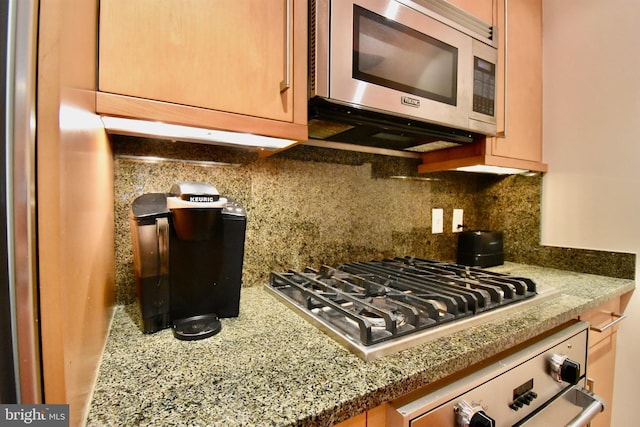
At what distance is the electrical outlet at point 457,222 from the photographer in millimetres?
1496

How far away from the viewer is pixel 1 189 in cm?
26

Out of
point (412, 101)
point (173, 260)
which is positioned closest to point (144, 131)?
point (173, 260)

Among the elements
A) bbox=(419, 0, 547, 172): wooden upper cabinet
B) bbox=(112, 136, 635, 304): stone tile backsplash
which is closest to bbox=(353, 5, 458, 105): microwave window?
bbox=(419, 0, 547, 172): wooden upper cabinet

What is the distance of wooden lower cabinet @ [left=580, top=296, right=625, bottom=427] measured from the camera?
3.13ft

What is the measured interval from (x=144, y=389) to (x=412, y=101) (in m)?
0.89

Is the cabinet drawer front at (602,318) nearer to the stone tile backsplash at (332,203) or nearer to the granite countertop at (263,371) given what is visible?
the stone tile backsplash at (332,203)

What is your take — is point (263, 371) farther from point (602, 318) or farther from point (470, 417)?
point (602, 318)

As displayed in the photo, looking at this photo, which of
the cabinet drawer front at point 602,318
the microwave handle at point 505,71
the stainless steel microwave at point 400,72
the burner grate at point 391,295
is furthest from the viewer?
the microwave handle at point 505,71

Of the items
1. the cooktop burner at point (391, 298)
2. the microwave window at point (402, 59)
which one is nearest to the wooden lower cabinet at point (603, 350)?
the cooktop burner at point (391, 298)

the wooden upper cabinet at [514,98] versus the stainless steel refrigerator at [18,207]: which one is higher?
the wooden upper cabinet at [514,98]

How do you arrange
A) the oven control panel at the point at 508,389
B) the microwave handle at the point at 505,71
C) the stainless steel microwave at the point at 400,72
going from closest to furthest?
the oven control panel at the point at 508,389 → the stainless steel microwave at the point at 400,72 → the microwave handle at the point at 505,71

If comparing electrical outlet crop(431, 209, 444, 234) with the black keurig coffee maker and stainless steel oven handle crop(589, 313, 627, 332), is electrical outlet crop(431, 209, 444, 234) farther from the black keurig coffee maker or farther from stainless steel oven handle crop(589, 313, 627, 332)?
the black keurig coffee maker

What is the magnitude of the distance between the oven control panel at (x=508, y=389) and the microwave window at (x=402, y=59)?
2.37 ft

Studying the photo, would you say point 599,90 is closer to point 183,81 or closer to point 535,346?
point 535,346
